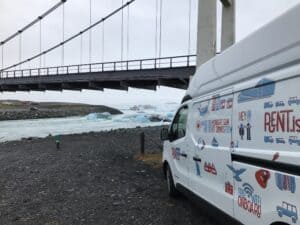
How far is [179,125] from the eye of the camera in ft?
25.6

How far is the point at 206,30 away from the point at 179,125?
1046 cm

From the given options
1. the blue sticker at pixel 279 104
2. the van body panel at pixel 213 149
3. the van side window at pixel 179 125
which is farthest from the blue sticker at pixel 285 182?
the van side window at pixel 179 125

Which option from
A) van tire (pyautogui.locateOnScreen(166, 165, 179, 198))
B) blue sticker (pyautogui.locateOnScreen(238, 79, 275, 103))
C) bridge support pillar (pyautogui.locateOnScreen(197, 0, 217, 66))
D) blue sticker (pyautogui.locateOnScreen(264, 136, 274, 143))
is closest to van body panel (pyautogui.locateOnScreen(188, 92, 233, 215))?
blue sticker (pyautogui.locateOnScreen(238, 79, 275, 103))

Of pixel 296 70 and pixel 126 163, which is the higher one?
pixel 296 70

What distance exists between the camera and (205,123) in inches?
239

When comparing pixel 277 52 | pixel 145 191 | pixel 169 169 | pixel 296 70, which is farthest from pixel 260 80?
pixel 145 191

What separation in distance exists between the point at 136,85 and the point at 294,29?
37.0 m

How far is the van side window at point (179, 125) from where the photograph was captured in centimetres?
748

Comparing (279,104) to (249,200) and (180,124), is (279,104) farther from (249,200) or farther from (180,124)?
(180,124)

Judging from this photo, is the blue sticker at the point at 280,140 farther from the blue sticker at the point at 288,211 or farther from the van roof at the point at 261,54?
the van roof at the point at 261,54

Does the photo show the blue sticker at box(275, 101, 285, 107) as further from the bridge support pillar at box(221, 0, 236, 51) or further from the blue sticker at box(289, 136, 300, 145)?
the bridge support pillar at box(221, 0, 236, 51)

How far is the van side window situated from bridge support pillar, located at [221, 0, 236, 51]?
14.2 m

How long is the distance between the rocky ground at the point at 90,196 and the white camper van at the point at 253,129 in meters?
1.28

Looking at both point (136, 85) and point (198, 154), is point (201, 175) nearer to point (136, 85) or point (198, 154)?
point (198, 154)
